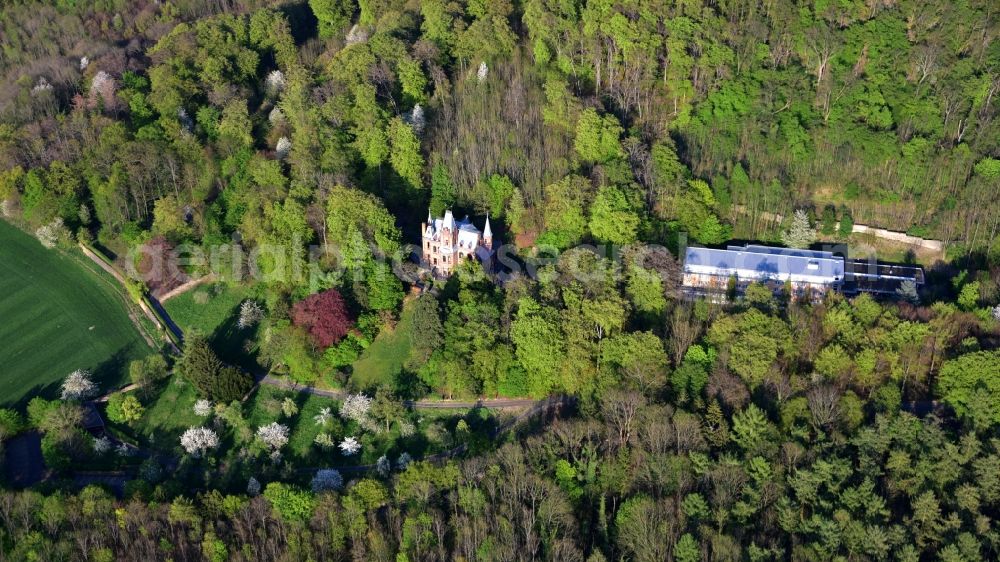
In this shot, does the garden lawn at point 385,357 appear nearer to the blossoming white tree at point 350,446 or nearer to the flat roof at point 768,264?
the blossoming white tree at point 350,446

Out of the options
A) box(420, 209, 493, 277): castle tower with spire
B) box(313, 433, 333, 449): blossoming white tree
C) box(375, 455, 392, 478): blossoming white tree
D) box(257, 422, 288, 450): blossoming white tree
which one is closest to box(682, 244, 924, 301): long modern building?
box(420, 209, 493, 277): castle tower with spire

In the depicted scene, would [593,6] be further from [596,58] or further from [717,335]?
[717,335]

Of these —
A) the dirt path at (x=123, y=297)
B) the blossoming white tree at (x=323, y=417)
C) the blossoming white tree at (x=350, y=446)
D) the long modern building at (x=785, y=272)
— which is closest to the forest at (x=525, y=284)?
the blossoming white tree at (x=350, y=446)

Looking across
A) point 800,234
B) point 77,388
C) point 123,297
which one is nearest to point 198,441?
point 77,388

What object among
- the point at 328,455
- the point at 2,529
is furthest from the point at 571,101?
the point at 2,529

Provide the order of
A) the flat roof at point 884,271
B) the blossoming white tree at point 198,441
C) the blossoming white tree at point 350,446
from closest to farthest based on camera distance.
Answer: the blossoming white tree at point 350,446, the blossoming white tree at point 198,441, the flat roof at point 884,271
